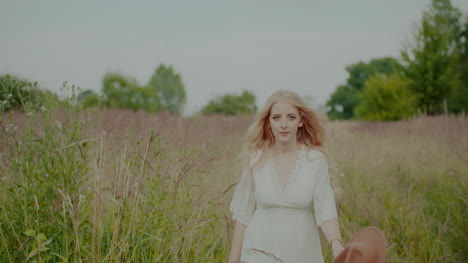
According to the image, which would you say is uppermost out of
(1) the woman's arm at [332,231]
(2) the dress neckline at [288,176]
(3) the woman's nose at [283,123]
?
(3) the woman's nose at [283,123]

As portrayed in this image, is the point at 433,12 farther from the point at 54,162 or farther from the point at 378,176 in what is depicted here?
the point at 54,162

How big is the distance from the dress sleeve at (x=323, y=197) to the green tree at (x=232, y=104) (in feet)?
83.0

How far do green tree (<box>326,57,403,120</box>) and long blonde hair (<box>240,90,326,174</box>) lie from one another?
2127 inches

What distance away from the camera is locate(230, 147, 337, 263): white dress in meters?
1.96

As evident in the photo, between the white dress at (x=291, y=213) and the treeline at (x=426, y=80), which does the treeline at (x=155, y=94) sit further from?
the white dress at (x=291, y=213)

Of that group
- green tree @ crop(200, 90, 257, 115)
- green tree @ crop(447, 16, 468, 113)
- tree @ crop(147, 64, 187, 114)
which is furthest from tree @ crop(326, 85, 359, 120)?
green tree @ crop(447, 16, 468, 113)

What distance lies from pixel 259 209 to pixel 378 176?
12.9ft

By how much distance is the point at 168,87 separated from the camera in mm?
47000

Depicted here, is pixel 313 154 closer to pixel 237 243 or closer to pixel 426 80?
pixel 237 243

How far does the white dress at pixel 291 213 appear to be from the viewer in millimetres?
1956

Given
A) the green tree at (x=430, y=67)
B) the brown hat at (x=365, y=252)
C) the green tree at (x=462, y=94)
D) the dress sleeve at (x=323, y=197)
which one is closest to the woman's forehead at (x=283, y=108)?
the dress sleeve at (x=323, y=197)

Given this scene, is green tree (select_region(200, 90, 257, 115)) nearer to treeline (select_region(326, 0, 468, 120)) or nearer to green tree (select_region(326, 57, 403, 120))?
treeline (select_region(326, 0, 468, 120))

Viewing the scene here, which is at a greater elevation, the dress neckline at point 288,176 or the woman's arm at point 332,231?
the dress neckline at point 288,176

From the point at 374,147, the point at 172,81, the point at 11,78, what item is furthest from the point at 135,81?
the point at 11,78
